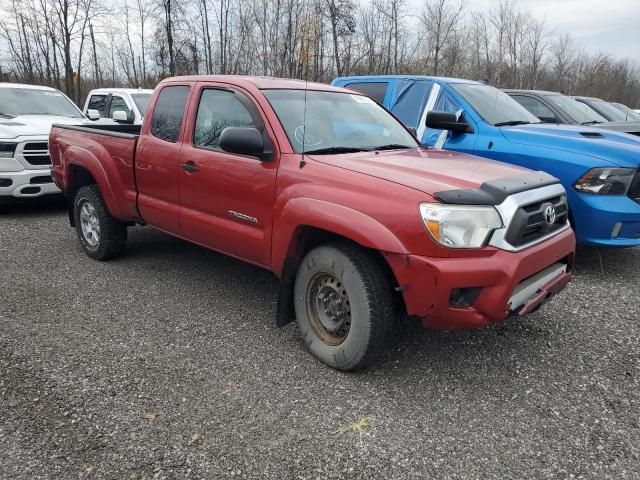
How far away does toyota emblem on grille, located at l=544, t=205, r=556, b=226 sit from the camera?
125 inches

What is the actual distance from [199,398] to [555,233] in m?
2.48

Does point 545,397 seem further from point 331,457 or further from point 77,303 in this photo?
point 77,303

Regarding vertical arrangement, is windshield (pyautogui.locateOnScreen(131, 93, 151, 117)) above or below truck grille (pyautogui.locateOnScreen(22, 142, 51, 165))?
above

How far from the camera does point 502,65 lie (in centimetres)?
3534

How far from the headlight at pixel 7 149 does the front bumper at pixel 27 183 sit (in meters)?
0.26

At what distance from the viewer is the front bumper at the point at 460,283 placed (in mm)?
2713

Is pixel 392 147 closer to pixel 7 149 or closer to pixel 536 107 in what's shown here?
pixel 536 107

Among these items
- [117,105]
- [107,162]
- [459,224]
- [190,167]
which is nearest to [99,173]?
[107,162]

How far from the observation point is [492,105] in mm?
6070

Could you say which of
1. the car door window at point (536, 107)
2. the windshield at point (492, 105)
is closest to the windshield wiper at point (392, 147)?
the windshield at point (492, 105)

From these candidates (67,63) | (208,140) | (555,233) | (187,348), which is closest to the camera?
(555,233)

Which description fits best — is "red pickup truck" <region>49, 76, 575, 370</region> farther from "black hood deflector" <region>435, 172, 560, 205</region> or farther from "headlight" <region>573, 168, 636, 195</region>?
"headlight" <region>573, 168, 636, 195</region>

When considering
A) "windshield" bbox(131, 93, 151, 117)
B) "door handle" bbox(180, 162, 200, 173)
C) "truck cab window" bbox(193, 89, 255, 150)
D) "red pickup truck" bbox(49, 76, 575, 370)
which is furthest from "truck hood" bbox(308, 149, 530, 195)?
"windshield" bbox(131, 93, 151, 117)

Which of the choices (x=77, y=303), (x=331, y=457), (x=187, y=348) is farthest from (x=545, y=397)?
(x=77, y=303)
